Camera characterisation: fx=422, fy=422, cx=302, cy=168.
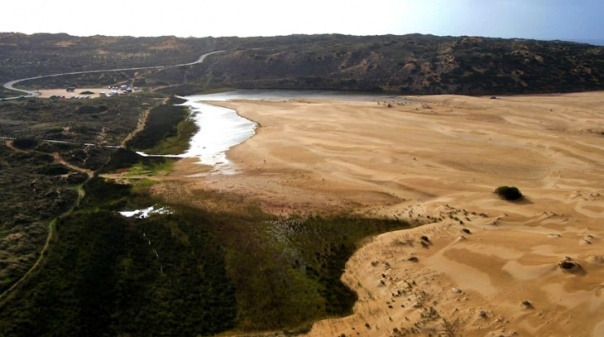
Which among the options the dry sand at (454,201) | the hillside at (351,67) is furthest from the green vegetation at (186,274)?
the hillside at (351,67)

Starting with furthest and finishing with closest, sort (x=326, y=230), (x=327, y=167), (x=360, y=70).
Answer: (x=360, y=70) → (x=327, y=167) → (x=326, y=230)

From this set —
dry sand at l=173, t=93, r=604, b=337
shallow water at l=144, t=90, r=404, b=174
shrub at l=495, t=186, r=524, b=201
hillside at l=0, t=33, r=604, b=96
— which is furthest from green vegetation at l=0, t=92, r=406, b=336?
hillside at l=0, t=33, r=604, b=96

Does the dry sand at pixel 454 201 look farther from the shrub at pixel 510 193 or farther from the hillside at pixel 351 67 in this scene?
the hillside at pixel 351 67

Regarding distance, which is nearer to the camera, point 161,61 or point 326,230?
point 326,230

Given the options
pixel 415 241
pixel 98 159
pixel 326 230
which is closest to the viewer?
pixel 415 241

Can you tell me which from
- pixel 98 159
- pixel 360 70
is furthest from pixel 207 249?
pixel 360 70

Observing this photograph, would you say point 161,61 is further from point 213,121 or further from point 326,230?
point 326,230

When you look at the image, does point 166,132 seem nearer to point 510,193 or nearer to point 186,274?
point 186,274
